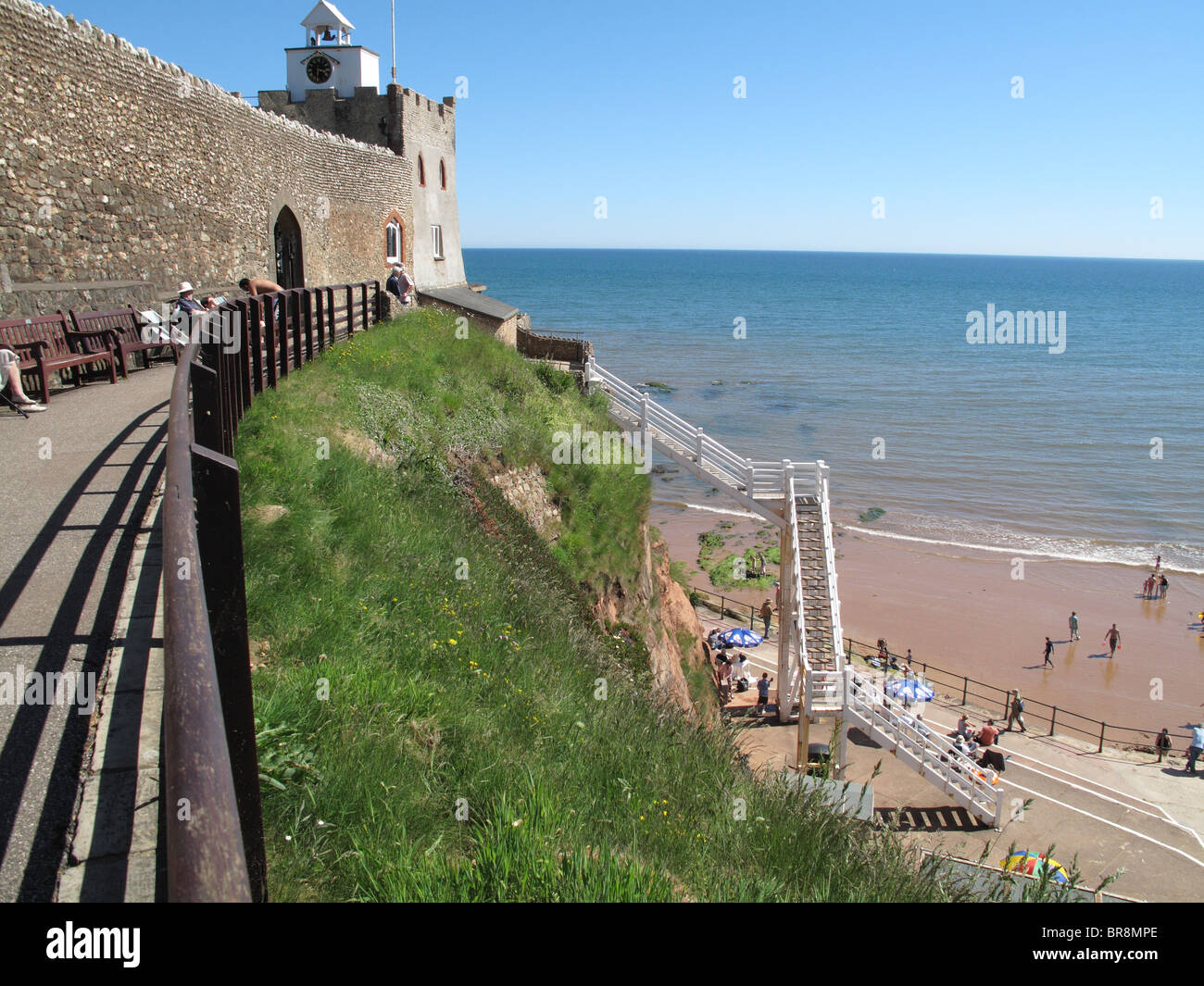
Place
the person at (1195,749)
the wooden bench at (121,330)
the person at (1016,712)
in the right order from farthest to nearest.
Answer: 1. the person at (1016,712)
2. the person at (1195,749)
3. the wooden bench at (121,330)

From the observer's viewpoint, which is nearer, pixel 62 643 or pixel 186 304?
pixel 62 643

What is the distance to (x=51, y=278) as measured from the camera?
12.4 m

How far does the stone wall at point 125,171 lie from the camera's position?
11.7 metres

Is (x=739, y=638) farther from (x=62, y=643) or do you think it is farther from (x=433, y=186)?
(x=62, y=643)

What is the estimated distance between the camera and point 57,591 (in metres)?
4.82

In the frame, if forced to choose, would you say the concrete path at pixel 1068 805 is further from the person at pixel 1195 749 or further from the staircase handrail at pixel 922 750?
the staircase handrail at pixel 922 750

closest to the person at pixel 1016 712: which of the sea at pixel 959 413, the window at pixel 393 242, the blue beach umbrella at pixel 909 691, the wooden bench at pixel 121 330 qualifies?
the blue beach umbrella at pixel 909 691

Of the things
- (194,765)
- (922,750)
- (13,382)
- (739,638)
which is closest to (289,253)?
(13,382)

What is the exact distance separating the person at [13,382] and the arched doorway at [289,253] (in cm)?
1294

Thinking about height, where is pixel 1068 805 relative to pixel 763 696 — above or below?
below

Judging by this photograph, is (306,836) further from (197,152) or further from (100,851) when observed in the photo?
(197,152)

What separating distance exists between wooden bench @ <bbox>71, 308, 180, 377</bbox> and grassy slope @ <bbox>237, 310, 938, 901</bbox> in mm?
3334

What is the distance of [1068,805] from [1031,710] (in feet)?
17.1
